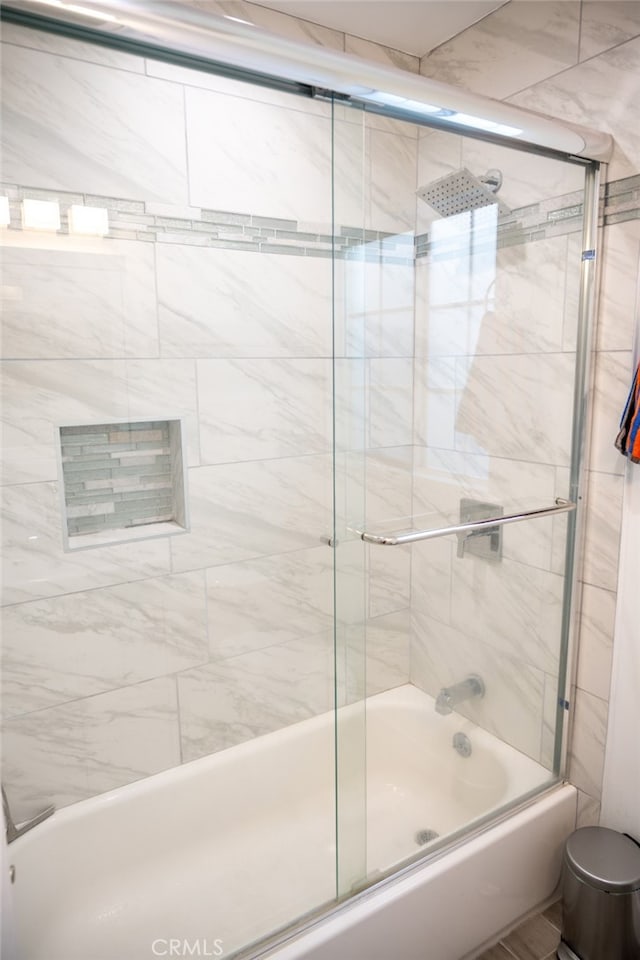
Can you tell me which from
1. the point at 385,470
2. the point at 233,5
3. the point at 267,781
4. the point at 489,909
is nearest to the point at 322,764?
the point at 267,781

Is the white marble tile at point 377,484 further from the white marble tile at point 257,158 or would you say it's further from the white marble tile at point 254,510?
the white marble tile at point 257,158

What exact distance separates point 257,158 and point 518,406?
3.40 feet

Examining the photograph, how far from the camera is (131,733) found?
173cm

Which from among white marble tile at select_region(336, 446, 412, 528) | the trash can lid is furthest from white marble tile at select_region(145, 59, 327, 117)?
the trash can lid

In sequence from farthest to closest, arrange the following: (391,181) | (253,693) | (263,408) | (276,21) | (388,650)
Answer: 1. (253,693)
2. (263,408)
3. (276,21)
4. (388,650)
5. (391,181)

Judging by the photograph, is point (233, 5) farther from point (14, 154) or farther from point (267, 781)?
point (267, 781)

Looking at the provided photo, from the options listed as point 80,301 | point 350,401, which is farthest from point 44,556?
point 350,401

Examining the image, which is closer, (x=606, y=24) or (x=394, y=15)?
(x=606, y=24)

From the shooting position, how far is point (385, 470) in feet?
4.45

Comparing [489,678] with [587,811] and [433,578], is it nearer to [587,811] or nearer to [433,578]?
[433,578]

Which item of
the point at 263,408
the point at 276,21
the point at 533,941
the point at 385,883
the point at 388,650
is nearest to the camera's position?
the point at 385,883

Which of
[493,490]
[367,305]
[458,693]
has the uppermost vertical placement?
[367,305]

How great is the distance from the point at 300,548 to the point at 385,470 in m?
0.67

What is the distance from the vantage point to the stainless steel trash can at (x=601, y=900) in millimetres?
1402
